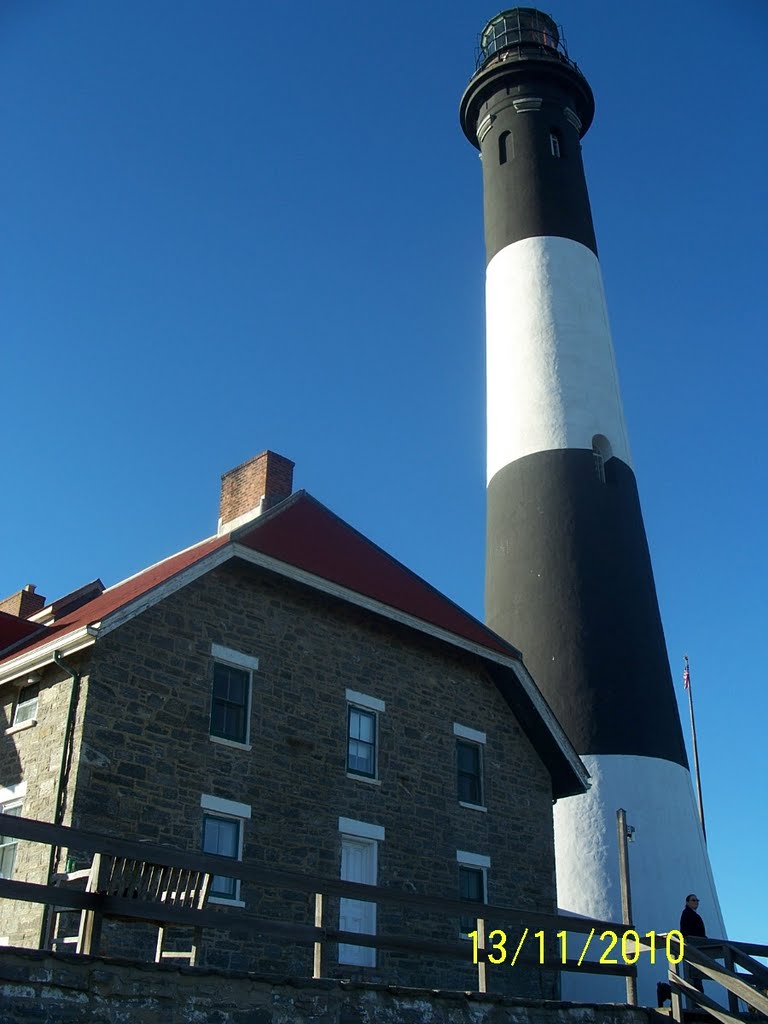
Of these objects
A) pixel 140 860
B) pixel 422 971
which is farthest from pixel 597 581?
pixel 140 860

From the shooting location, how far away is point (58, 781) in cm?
1312

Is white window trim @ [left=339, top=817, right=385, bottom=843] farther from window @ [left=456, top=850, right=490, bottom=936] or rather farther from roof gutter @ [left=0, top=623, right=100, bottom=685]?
roof gutter @ [left=0, top=623, right=100, bottom=685]

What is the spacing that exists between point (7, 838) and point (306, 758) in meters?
3.93

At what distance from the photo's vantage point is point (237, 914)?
10.0 meters

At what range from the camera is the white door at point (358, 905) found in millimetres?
15078

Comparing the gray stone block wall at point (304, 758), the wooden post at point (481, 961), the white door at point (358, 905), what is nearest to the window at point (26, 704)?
the gray stone block wall at point (304, 758)

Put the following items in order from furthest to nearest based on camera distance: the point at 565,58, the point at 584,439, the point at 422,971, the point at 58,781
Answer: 1. the point at 565,58
2. the point at 584,439
3. the point at 422,971
4. the point at 58,781

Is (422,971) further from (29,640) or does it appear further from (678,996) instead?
(29,640)

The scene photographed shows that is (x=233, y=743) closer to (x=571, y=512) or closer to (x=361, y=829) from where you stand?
(x=361, y=829)

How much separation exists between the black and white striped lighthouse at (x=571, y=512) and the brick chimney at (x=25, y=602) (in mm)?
8559

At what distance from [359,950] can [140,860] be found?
22.9 feet

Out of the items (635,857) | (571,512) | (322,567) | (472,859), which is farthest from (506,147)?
(472,859)

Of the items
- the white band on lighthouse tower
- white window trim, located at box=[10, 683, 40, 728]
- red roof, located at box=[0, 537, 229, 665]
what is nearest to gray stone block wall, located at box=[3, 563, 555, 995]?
white window trim, located at box=[10, 683, 40, 728]

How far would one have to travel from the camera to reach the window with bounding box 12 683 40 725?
14328mm
